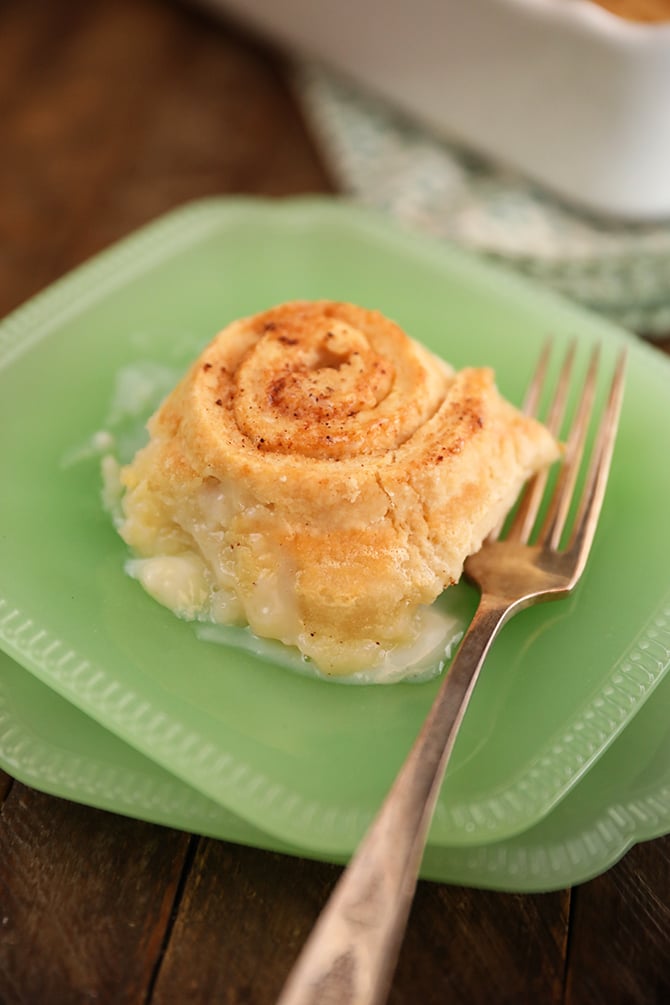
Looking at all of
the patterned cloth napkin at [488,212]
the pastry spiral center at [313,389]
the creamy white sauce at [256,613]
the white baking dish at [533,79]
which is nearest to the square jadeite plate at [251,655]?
the creamy white sauce at [256,613]

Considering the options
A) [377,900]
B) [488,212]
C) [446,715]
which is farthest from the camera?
[488,212]

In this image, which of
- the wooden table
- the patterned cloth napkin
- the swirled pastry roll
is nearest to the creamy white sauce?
the swirled pastry roll

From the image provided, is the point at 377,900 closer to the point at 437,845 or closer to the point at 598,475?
the point at 437,845

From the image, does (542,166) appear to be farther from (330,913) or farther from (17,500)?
(330,913)

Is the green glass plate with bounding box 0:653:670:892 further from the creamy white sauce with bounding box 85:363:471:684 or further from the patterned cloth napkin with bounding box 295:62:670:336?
the patterned cloth napkin with bounding box 295:62:670:336

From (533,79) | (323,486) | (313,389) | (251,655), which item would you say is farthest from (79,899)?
(533,79)

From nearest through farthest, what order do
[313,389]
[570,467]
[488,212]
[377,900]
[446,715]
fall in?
[377,900]
[446,715]
[313,389]
[570,467]
[488,212]

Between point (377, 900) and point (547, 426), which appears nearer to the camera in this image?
point (377, 900)

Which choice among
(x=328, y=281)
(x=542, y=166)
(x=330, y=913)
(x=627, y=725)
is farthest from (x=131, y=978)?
(x=542, y=166)
